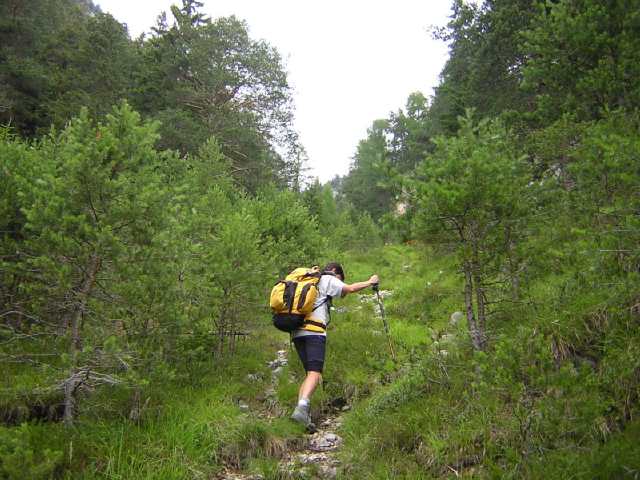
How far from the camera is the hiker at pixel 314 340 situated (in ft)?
17.5

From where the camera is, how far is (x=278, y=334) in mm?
9688

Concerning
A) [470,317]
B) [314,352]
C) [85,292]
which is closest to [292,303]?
[314,352]

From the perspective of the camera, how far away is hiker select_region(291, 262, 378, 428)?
534cm

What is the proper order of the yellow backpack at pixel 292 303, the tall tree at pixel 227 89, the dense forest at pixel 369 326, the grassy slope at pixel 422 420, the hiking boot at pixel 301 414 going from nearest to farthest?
the grassy slope at pixel 422 420
the dense forest at pixel 369 326
the hiking boot at pixel 301 414
the yellow backpack at pixel 292 303
the tall tree at pixel 227 89

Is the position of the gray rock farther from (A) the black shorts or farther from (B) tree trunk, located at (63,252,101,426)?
(B) tree trunk, located at (63,252,101,426)

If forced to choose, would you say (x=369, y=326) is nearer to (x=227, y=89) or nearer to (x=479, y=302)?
(x=479, y=302)

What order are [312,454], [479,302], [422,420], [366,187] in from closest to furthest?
[422,420], [312,454], [479,302], [366,187]

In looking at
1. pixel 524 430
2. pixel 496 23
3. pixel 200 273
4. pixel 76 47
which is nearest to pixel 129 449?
pixel 200 273

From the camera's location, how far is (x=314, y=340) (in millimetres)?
5602

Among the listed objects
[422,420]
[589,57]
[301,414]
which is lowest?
[301,414]

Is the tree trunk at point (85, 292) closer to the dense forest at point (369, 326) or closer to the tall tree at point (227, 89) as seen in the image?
the dense forest at point (369, 326)

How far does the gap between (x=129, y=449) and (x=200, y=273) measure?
287 cm

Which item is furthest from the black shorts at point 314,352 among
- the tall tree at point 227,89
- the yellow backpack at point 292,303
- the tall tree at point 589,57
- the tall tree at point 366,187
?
the tall tree at point 366,187

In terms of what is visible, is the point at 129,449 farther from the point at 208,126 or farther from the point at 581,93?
the point at 208,126
